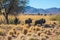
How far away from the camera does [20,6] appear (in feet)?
136

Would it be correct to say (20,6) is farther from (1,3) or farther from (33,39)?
(33,39)

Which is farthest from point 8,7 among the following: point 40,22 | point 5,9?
point 40,22

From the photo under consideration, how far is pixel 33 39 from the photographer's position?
17.6 meters

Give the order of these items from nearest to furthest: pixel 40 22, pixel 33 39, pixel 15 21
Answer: pixel 33 39
pixel 40 22
pixel 15 21

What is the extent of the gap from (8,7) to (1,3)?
1.40 m

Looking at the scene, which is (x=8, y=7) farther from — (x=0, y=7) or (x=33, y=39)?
(x=33, y=39)

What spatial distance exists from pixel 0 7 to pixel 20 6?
3.64m

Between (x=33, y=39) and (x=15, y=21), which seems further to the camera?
(x=15, y=21)

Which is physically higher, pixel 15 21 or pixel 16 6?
pixel 16 6

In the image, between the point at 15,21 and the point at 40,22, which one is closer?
the point at 40,22

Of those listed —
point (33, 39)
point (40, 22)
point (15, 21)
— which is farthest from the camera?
point (15, 21)

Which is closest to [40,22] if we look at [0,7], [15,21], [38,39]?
[15,21]

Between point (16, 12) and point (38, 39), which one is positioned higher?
point (38, 39)

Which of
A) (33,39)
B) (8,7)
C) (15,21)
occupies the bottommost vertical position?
(15,21)
